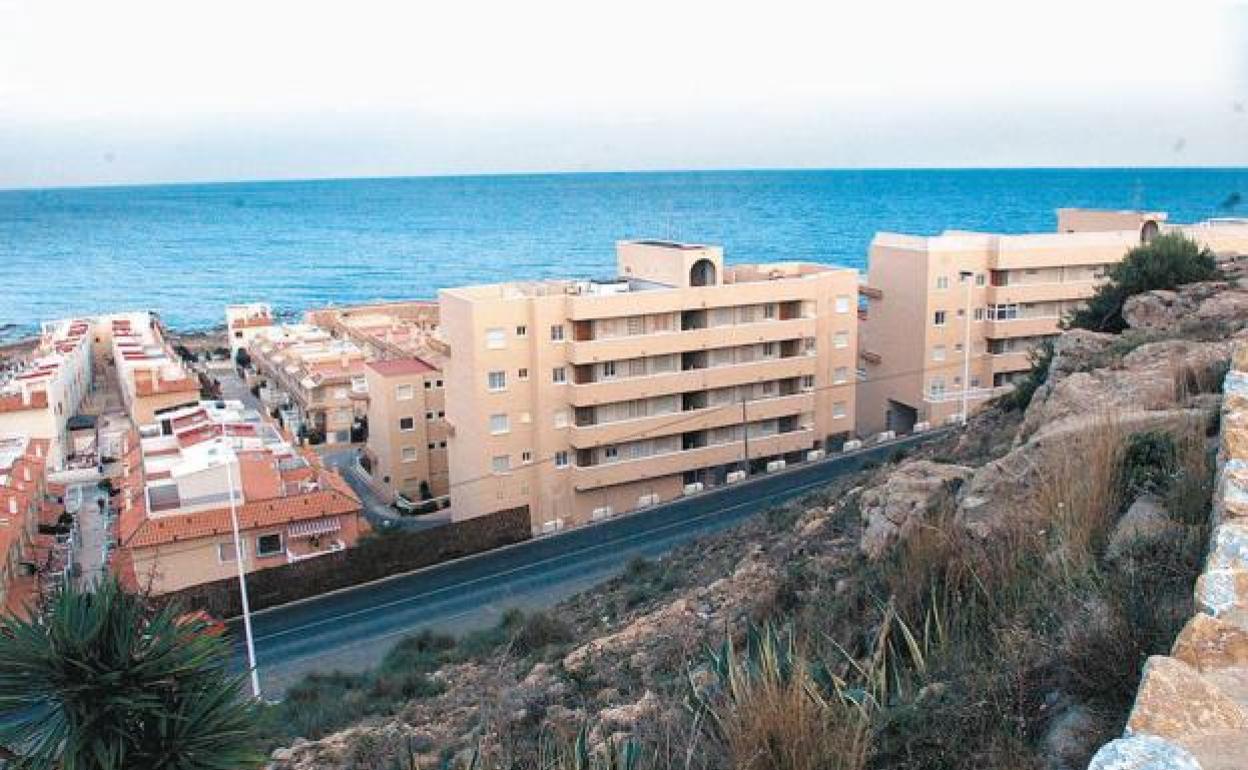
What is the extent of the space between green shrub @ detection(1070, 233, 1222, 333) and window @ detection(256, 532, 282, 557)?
807 inches

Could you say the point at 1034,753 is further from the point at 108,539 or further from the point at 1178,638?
the point at 108,539

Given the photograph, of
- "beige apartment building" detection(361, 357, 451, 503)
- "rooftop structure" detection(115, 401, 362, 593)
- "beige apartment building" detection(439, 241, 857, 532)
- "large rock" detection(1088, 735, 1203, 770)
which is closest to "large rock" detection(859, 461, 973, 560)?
"large rock" detection(1088, 735, 1203, 770)

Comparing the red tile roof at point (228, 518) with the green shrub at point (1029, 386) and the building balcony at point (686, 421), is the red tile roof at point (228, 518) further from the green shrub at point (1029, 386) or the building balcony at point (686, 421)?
the green shrub at point (1029, 386)

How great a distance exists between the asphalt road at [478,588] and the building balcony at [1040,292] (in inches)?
477

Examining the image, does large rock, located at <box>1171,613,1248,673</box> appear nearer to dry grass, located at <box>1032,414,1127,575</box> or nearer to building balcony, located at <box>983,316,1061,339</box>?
dry grass, located at <box>1032,414,1127,575</box>

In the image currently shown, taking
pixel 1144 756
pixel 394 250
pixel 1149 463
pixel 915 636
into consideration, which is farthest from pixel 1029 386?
pixel 394 250

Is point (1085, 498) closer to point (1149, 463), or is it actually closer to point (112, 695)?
point (1149, 463)

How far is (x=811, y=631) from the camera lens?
24.2 ft

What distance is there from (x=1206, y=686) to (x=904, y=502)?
25.9ft

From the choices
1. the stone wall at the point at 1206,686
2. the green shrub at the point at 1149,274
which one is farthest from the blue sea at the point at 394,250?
the stone wall at the point at 1206,686

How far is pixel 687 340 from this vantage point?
35.0m

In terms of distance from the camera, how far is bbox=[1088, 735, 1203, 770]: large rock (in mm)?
2977

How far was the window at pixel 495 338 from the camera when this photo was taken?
32.3 meters

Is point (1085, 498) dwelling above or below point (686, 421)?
above
